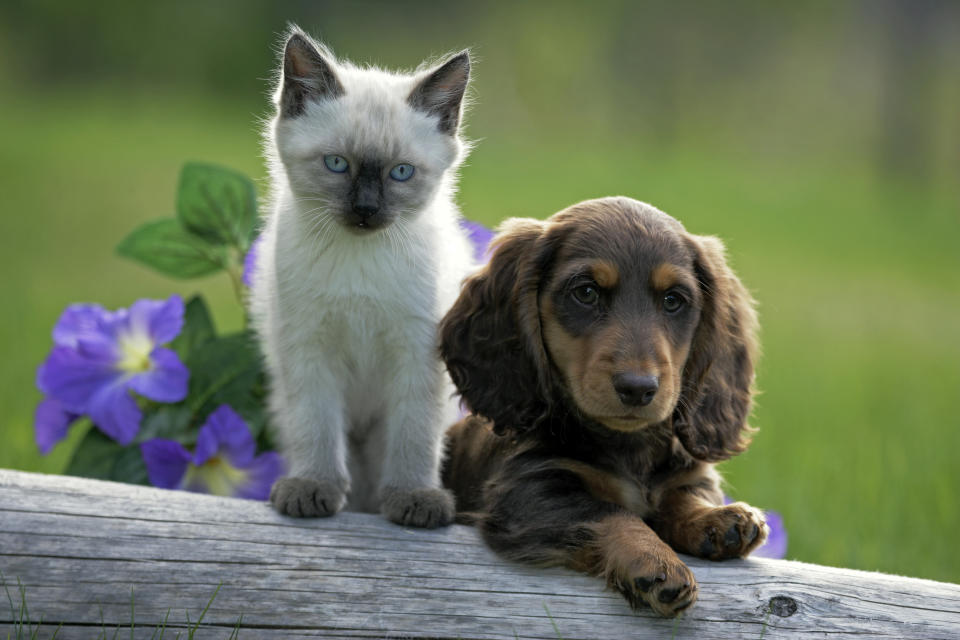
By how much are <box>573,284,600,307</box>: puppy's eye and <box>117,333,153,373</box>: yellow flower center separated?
2.19m

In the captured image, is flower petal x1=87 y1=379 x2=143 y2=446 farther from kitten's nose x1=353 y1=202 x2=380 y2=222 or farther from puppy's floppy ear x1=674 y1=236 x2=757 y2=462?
puppy's floppy ear x1=674 y1=236 x2=757 y2=462

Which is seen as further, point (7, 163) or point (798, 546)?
point (7, 163)

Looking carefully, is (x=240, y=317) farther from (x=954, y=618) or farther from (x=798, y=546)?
(x=954, y=618)

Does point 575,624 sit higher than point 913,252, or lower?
higher

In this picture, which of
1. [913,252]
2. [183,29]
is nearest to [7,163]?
[183,29]

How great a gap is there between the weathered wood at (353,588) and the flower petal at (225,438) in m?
0.91

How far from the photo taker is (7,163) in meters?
14.8

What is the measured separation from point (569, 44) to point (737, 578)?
2119 cm

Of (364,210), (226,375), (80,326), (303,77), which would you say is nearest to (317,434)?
(364,210)

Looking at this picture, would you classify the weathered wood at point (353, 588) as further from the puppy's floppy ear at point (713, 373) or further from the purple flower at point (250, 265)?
the purple flower at point (250, 265)

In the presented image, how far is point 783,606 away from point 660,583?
0.45m

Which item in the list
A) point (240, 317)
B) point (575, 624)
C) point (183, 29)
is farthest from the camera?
point (183, 29)

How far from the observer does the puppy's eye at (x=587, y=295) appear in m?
3.38

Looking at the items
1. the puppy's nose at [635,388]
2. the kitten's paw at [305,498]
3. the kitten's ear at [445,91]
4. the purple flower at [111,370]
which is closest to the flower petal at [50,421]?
the purple flower at [111,370]
